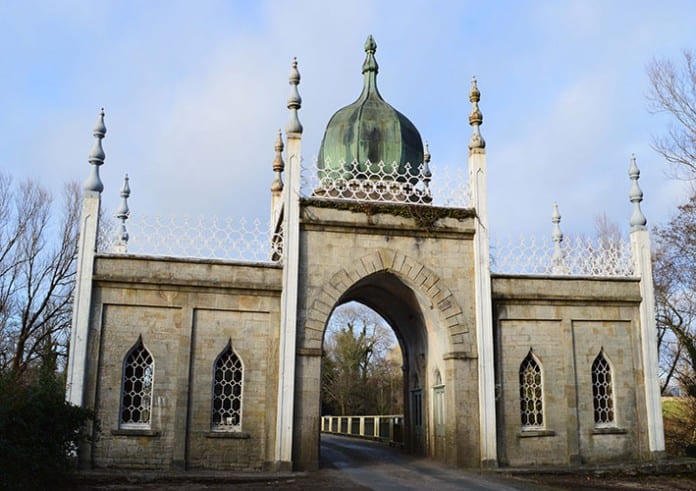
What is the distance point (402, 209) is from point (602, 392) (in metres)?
6.53

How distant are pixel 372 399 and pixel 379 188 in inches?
1171

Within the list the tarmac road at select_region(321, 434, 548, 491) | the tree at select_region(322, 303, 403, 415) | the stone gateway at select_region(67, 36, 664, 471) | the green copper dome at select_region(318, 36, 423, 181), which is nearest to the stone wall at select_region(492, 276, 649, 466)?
the stone gateway at select_region(67, 36, 664, 471)

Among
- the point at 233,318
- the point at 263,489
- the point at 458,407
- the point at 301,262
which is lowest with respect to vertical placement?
the point at 263,489

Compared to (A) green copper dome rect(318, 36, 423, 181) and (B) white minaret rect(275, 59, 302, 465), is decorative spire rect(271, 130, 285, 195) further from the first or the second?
(B) white minaret rect(275, 59, 302, 465)

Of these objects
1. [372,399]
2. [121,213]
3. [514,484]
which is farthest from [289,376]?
[372,399]

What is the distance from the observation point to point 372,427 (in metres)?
27.6

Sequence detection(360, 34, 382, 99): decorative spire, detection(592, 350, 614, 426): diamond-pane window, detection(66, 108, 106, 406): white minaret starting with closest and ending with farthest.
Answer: detection(66, 108, 106, 406): white minaret
detection(592, 350, 614, 426): diamond-pane window
detection(360, 34, 382, 99): decorative spire

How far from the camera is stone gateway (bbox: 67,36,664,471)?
1470 centimetres

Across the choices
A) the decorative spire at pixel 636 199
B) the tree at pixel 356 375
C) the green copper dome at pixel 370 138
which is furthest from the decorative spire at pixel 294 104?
the tree at pixel 356 375

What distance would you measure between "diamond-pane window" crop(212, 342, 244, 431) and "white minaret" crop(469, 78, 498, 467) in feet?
17.6

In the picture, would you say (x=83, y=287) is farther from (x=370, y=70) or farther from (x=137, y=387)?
(x=370, y=70)

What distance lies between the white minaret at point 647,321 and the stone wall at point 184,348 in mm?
8886

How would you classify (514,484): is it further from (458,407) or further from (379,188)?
(379,188)

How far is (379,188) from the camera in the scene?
18062mm
